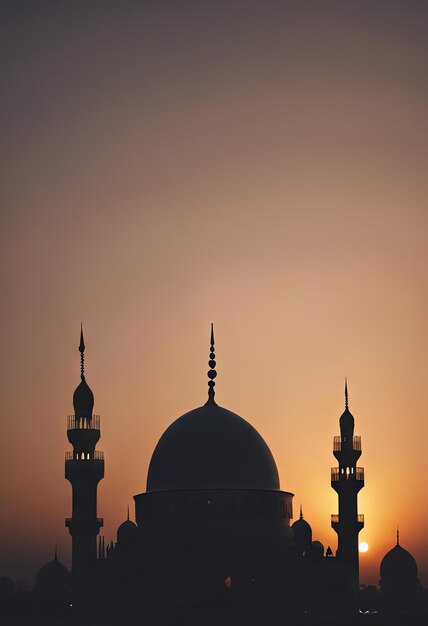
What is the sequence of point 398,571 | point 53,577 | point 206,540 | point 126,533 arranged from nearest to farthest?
point 206,540, point 126,533, point 53,577, point 398,571

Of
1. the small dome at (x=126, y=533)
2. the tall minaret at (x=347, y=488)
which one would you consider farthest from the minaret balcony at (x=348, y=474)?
the small dome at (x=126, y=533)

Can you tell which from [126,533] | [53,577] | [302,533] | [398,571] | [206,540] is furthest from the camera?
[398,571]

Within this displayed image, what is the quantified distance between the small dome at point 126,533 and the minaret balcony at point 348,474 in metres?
9.04

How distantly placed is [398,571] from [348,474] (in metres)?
15.1

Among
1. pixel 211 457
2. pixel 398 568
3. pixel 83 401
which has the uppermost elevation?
pixel 83 401

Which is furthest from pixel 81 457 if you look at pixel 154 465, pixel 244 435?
pixel 244 435

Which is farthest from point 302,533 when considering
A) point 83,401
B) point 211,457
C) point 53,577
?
point 53,577

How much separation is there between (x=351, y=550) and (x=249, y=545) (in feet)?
16.7

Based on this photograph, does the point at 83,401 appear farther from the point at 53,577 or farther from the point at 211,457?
the point at 53,577

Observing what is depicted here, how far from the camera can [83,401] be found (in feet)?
191

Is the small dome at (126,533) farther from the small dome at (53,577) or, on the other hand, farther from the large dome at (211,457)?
the small dome at (53,577)

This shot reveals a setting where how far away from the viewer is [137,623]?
51.8 meters

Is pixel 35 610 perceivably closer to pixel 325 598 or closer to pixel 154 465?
pixel 154 465

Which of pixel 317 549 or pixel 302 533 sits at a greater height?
pixel 302 533
